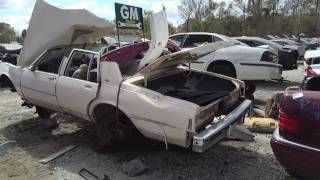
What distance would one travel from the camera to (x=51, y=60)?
7359 mm

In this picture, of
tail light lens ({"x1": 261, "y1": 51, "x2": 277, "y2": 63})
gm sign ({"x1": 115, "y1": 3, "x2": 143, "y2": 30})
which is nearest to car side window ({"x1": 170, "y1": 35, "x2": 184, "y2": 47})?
tail light lens ({"x1": 261, "y1": 51, "x2": 277, "y2": 63})

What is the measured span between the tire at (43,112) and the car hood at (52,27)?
910mm

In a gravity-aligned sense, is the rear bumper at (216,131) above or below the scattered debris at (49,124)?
above

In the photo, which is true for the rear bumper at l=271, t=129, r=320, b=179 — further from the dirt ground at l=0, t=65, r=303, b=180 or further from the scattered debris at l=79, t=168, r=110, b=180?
the scattered debris at l=79, t=168, r=110, b=180

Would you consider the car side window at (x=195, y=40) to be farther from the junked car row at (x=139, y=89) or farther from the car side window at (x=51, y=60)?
the car side window at (x=51, y=60)

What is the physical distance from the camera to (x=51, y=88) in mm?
6738

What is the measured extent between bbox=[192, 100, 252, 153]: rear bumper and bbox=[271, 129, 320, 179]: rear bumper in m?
1.02

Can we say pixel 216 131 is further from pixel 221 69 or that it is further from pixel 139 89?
pixel 221 69

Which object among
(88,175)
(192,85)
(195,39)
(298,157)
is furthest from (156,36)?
(195,39)

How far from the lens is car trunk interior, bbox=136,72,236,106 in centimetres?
597

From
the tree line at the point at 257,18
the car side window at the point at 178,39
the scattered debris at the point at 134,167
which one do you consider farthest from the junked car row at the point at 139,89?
the tree line at the point at 257,18

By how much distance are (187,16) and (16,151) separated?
49.0 metres

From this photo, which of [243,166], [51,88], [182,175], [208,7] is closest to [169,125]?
[182,175]

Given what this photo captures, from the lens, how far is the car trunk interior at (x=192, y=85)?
5969 mm
